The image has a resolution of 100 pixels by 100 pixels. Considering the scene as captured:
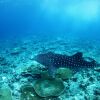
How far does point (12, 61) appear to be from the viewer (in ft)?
45.5

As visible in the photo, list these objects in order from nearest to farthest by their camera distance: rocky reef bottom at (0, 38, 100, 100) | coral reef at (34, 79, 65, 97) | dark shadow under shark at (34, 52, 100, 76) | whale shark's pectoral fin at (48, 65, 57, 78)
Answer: coral reef at (34, 79, 65, 97) < rocky reef bottom at (0, 38, 100, 100) < whale shark's pectoral fin at (48, 65, 57, 78) < dark shadow under shark at (34, 52, 100, 76)

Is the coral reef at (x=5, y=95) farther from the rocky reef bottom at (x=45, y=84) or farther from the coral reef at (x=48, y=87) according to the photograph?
the coral reef at (x=48, y=87)

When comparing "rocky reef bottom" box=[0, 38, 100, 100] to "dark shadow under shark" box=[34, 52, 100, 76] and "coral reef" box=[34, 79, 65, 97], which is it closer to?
"coral reef" box=[34, 79, 65, 97]

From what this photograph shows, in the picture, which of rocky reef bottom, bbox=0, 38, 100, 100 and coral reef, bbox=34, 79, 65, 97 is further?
rocky reef bottom, bbox=0, 38, 100, 100

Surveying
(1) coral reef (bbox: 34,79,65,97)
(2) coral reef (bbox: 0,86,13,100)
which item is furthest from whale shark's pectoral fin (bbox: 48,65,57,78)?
(2) coral reef (bbox: 0,86,13,100)

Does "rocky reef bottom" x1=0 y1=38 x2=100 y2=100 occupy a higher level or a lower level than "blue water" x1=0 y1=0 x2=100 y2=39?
lower

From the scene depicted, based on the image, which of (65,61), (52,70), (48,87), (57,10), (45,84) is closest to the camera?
(48,87)

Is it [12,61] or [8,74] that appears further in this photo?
[12,61]

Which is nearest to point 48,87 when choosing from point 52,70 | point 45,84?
point 45,84

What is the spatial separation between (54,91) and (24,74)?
309 cm

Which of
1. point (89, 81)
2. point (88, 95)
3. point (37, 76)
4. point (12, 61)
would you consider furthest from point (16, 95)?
point (12, 61)

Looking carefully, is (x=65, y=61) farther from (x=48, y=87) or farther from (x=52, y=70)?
(x=48, y=87)

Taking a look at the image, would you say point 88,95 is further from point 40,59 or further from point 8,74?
point 8,74

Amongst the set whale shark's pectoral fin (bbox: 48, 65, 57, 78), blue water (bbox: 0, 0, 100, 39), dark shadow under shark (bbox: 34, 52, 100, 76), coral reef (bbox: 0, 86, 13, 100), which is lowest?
coral reef (bbox: 0, 86, 13, 100)
